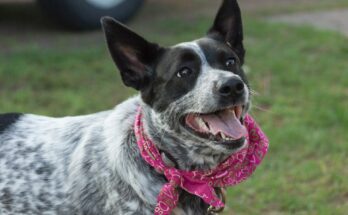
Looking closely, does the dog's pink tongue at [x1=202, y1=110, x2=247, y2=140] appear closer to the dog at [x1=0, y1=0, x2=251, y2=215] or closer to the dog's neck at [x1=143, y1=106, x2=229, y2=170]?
the dog at [x1=0, y1=0, x2=251, y2=215]

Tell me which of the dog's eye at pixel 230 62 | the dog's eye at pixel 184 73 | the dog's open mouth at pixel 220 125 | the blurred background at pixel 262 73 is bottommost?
the blurred background at pixel 262 73

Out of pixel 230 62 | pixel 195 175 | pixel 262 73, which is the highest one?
pixel 230 62

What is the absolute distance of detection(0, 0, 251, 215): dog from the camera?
115 inches

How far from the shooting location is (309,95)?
221 inches

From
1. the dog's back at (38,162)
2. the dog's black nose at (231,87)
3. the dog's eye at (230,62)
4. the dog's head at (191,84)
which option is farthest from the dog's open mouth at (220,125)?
the dog's back at (38,162)

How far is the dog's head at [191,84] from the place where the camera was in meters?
2.86

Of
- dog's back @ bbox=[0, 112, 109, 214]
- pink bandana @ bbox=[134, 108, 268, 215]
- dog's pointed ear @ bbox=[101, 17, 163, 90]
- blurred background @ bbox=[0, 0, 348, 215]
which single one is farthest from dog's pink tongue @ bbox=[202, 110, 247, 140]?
blurred background @ bbox=[0, 0, 348, 215]

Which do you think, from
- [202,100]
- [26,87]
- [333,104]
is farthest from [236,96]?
[26,87]

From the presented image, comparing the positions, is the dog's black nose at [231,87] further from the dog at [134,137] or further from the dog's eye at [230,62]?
the dog's eye at [230,62]

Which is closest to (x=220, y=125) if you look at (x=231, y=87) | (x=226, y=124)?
(x=226, y=124)

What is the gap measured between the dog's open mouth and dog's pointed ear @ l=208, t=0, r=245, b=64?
0.39 m

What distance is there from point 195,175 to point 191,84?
0.40 m

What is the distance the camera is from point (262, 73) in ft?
20.0

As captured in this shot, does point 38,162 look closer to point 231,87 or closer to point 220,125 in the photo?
point 220,125
